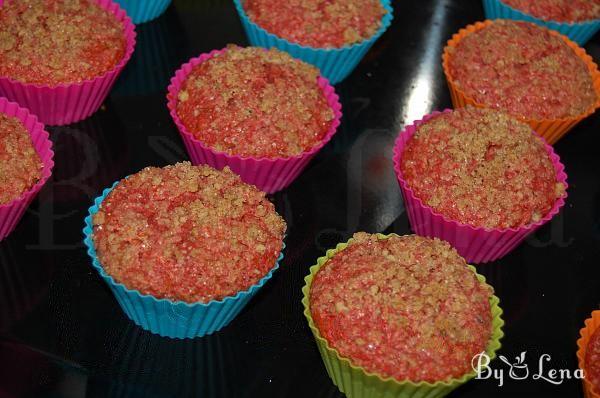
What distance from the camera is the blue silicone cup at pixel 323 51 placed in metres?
5.29

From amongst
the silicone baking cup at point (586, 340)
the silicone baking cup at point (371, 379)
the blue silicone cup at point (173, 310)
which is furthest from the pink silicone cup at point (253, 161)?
the silicone baking cup at point (586, 340)

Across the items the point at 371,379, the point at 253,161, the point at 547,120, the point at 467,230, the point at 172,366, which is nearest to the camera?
the point at 371,379

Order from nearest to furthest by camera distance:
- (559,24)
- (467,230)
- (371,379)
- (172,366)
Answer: (371,379) → (172,366) → (467,230) → (559,24)

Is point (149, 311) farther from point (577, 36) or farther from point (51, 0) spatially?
point (577, 36)

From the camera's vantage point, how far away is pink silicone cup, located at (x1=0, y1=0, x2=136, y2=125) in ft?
→ 15.3

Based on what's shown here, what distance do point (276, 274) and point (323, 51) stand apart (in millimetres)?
1586

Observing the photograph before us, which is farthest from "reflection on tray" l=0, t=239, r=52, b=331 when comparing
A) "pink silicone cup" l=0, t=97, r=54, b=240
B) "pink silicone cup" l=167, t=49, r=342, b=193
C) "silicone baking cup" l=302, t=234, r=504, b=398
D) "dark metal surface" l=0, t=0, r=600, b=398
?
"silicone baking cup" l=302, t=234, r=504, b=398

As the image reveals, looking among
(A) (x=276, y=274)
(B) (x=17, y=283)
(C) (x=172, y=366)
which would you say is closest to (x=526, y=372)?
(A) (x=276, y=274)

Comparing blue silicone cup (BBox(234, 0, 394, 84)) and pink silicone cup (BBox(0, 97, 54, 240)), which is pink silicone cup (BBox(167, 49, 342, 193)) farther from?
pink silicone cup (BBox(0, 97, 54, 240))

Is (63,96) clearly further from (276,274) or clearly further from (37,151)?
(276,274)

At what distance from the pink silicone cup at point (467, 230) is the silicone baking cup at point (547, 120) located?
0.31 m

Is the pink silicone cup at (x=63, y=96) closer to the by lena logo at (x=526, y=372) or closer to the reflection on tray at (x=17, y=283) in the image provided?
the reflection on tray at (x=17, y=283)

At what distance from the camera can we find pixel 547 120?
5.02m

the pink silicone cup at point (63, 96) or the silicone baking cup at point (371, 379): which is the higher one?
the pink silicone cup at point (63, 96)
